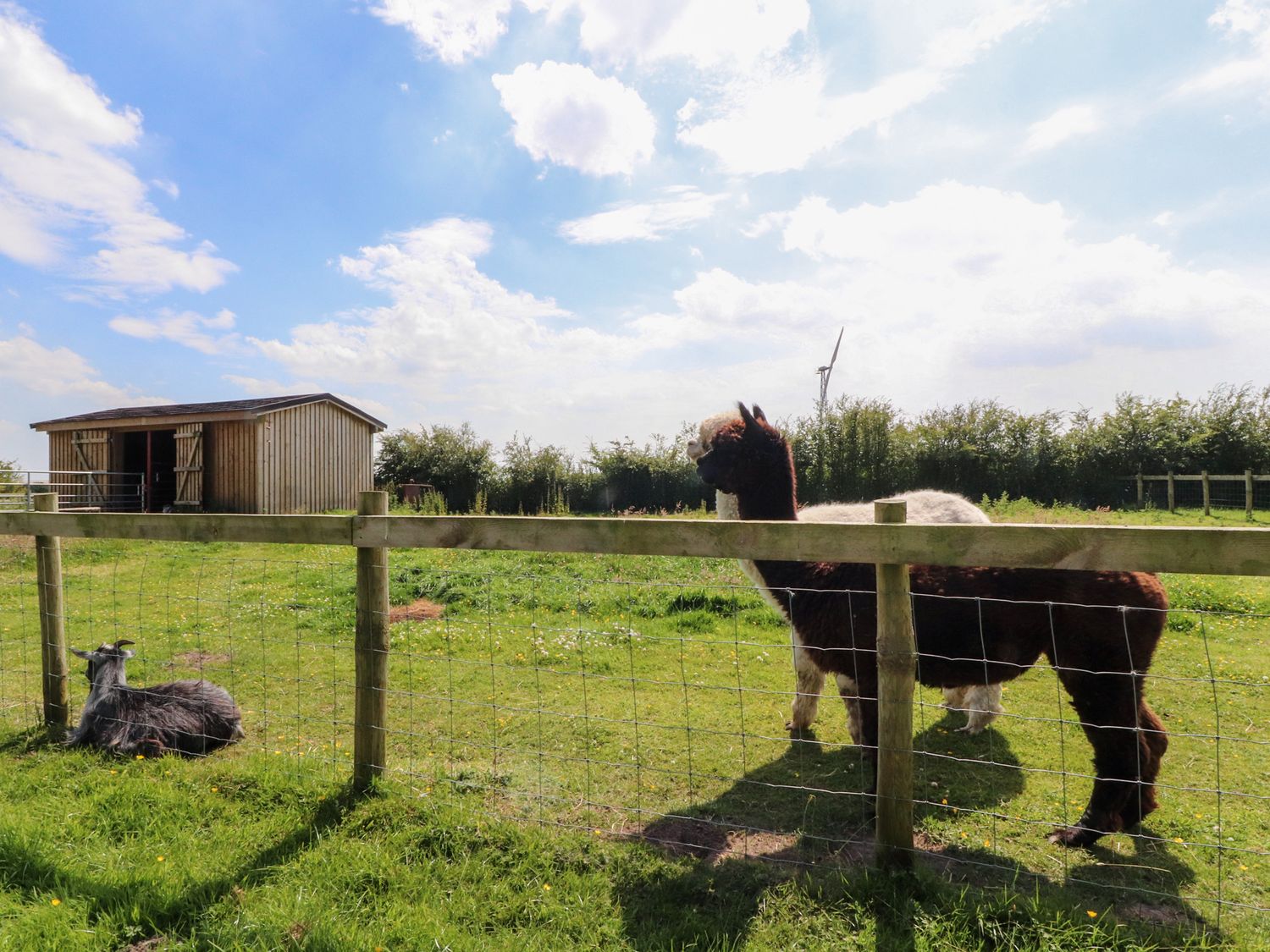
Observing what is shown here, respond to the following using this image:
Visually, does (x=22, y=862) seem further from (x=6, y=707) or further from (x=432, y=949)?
(x=6, y=707)

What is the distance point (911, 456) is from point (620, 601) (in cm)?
1875

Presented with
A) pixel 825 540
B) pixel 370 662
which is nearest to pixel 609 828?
pixel 370 662

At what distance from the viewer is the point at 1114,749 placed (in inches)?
123

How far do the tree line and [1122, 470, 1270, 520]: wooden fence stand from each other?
714 millimetres

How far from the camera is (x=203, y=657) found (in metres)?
6.89

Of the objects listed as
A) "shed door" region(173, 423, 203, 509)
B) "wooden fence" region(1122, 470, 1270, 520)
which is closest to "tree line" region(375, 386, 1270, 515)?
"wooden fence" region(1122, 470, 1270, 520)

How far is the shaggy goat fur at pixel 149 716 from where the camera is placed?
4.33 m

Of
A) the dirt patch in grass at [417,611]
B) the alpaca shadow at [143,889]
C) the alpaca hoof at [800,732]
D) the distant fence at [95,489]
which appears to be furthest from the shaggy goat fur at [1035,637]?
the distant fence at [95,489]

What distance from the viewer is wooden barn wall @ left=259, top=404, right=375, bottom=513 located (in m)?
21.1

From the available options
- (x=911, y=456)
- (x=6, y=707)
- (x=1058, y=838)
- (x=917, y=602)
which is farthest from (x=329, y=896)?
(x=911, y=456)

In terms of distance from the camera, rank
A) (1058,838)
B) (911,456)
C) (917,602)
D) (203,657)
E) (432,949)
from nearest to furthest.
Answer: (432,949), (1058,838), (917,602), (203,657), (911,456)

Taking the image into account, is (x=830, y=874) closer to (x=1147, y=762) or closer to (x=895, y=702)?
(x=895, y=702)

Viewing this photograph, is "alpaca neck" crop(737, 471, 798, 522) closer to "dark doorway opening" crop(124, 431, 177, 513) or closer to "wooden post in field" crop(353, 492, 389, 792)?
"wooden post in field" crop(353, 492, 389, 792)

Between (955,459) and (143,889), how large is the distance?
2559cm
